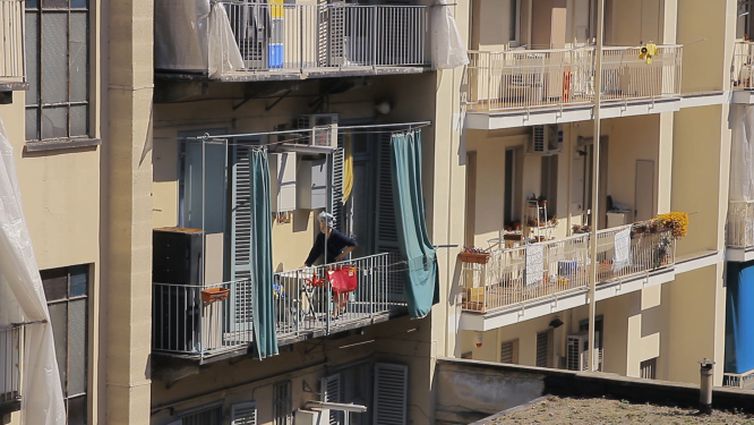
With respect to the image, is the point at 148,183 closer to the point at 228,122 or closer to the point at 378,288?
the point at 228,122

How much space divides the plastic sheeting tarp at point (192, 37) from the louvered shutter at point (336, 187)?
4732mm

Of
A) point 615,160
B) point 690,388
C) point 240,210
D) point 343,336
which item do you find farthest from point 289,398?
point 615,160

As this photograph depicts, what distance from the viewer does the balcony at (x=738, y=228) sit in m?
45.5

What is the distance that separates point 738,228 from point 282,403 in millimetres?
→ 15530

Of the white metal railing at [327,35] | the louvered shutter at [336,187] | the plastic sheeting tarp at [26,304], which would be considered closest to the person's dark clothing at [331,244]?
the louvered shutter at [336,187]

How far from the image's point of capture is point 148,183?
28.3 m

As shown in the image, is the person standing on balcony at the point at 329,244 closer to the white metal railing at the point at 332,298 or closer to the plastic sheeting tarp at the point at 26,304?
the white metal railing at the point at 332,298

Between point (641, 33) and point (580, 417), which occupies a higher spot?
point (641, 33)

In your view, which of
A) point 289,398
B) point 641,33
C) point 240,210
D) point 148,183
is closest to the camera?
point 148,183

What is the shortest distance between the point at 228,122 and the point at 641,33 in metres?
14.1

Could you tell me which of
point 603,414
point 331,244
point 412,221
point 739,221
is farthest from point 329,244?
point 739,221

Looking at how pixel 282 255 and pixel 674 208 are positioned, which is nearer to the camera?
pixel 282 255

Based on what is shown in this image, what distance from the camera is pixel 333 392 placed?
114 feet

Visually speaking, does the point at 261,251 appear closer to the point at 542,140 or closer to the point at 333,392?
the point at 333,392
